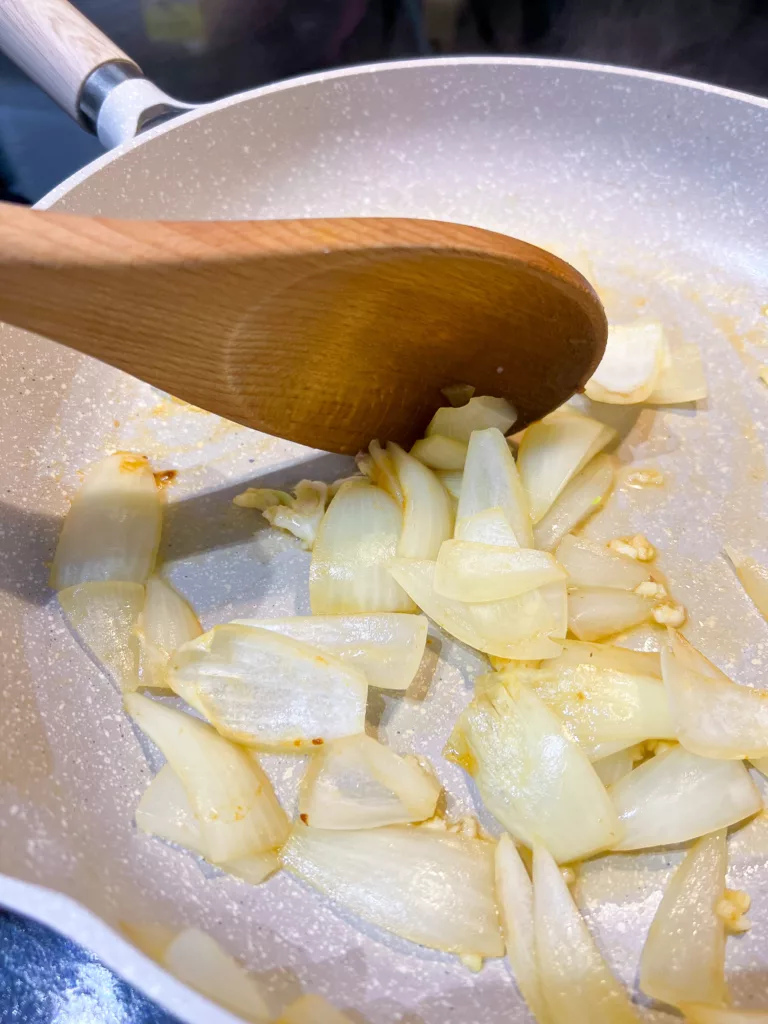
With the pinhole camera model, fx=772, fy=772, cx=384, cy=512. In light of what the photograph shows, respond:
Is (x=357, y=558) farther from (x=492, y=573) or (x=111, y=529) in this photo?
(x=111, y=529)

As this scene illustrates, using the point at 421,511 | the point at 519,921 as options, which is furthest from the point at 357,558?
the point at 519,921

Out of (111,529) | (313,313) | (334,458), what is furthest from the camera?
(334,458)

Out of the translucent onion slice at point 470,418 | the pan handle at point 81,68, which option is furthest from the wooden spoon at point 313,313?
the pan handle at point 81,68

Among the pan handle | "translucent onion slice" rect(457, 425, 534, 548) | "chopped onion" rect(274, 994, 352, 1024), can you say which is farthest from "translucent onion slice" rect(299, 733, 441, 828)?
the pan handle

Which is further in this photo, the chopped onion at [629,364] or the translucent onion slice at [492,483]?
the chopped onion at [629,364]

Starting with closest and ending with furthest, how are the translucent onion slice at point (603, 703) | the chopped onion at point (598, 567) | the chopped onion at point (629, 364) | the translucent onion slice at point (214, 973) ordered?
the translucent onion slice at point (214, 973)
the translucent onion slice at point (603, 703)
the chopped onion at point (598, 567)
the chopped onion at point (629, 364)

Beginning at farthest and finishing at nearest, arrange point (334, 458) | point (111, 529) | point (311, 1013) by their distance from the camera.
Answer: point (334, 458) → point (111, 529) → point (311, 1013)

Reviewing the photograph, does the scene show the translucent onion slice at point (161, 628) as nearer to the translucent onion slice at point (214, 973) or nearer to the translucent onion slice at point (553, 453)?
the translucent onion slice at point (214, 973)
